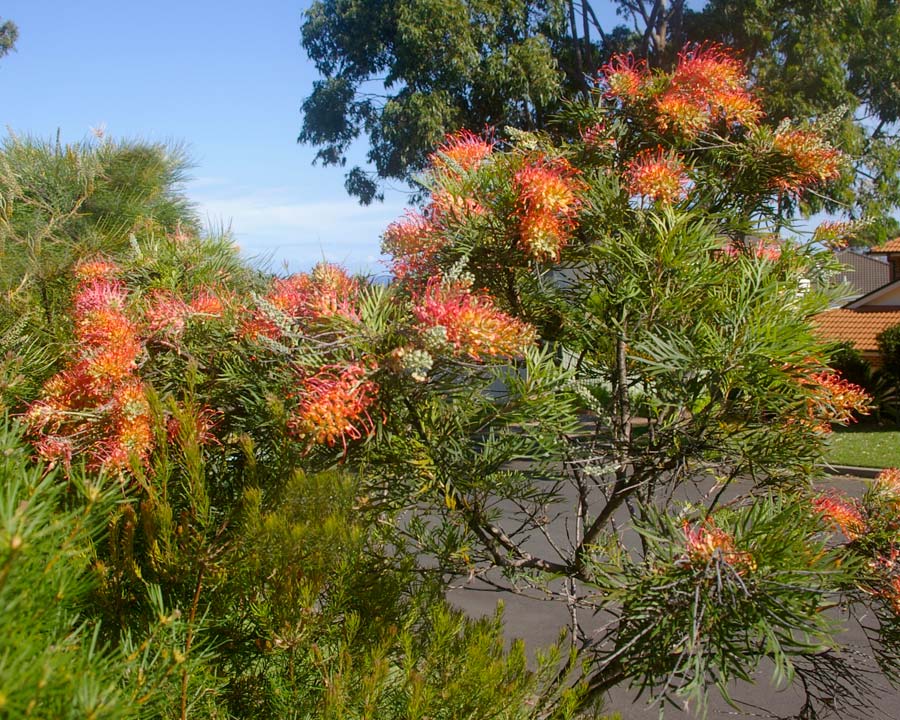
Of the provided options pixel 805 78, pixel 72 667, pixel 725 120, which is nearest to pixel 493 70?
pixel 805 78

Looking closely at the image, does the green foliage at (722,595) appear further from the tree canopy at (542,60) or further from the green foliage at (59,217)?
the tree canopy at (542,60)

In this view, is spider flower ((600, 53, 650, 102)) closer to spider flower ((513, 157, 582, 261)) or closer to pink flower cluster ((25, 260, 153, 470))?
spider flower ((513, 157, 582, 261))

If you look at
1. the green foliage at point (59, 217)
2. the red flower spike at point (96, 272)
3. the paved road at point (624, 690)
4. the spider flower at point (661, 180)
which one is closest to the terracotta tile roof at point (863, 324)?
the paved road at point (624, 690)

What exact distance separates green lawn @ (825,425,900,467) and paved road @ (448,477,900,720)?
219 inches

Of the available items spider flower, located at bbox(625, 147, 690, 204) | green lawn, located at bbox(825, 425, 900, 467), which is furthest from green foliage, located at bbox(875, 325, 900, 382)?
spider flower, located at bbox(625, 147, 690, 204)

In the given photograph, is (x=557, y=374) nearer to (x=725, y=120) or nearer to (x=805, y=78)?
(x=725, y=120)

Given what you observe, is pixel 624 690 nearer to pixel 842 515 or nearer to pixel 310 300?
pixel 842 515

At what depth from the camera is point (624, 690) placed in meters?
5.57

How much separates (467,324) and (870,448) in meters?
13.6

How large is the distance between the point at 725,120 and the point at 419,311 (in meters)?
1.14

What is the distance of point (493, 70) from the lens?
1357 cm

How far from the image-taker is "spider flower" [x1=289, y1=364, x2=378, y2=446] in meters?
1.41

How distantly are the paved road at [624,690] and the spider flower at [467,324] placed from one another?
288 cm

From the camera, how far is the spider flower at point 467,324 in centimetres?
149
